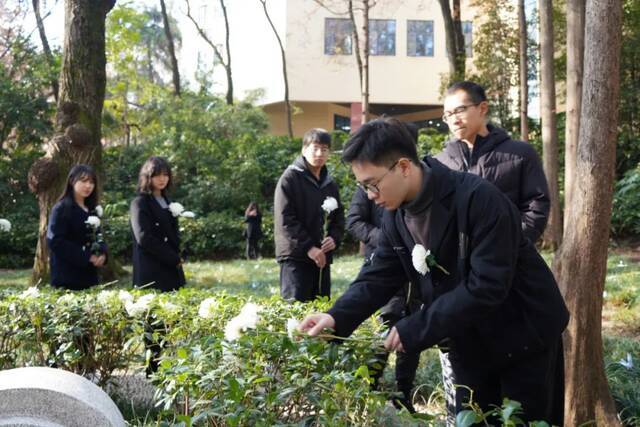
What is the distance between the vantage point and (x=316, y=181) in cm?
578

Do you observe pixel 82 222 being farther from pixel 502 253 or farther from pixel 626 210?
pixel 626 210

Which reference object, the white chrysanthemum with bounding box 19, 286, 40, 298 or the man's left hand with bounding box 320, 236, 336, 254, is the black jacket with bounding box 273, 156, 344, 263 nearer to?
the man's left hand with bounding box 320, 236, 336, 254

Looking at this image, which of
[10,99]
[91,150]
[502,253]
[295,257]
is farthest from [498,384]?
[10,99]

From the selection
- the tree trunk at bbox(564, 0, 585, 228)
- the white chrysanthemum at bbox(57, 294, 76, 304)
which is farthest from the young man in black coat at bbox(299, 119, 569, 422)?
the tree trunk at bbox(564, 0, 585, 228)

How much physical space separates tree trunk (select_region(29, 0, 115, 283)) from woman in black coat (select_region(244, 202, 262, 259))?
7179mm

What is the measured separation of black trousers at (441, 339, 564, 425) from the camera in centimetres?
288

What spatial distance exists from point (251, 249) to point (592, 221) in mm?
14502

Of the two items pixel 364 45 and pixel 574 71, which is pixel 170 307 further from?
pixel 364 45

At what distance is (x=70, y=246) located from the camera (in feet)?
19.3

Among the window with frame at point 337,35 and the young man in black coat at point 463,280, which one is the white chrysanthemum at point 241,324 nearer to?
the young man in black coat at point 463,280

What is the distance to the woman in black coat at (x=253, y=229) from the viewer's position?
17.8m

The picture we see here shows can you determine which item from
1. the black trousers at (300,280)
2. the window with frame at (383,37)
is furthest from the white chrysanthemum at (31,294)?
the window with frame at (383,37)

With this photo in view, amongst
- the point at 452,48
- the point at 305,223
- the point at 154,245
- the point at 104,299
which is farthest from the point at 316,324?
the point at 452,48

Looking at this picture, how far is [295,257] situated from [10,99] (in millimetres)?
18151
